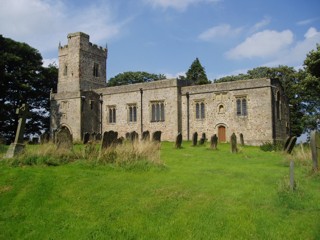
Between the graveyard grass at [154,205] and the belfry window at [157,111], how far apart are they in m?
22.5

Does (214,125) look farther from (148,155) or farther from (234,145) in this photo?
(148,155)

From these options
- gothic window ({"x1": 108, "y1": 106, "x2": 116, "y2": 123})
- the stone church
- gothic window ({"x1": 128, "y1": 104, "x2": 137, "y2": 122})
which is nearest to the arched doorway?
the stone church

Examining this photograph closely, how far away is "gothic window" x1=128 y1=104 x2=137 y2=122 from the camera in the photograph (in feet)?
111

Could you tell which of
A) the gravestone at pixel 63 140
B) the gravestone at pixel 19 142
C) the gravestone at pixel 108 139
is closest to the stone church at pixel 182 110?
the gravestone at pixel 108 139

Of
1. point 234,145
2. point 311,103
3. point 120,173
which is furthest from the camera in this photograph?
point 311,103

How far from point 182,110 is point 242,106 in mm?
5795

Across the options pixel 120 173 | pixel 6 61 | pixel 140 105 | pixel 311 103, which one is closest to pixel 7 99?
pixel 6 61

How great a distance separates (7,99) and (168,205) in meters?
33.6

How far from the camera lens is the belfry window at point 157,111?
32.2m

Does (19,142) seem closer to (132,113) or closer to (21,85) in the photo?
(132,113)

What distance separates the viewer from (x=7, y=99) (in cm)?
3578

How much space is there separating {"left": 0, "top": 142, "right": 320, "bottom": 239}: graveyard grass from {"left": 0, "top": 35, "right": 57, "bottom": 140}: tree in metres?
27.9

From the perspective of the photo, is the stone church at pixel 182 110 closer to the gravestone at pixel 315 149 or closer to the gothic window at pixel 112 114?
the gothic window at pixel 112 114

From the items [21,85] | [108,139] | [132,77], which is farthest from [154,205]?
[132,77]
